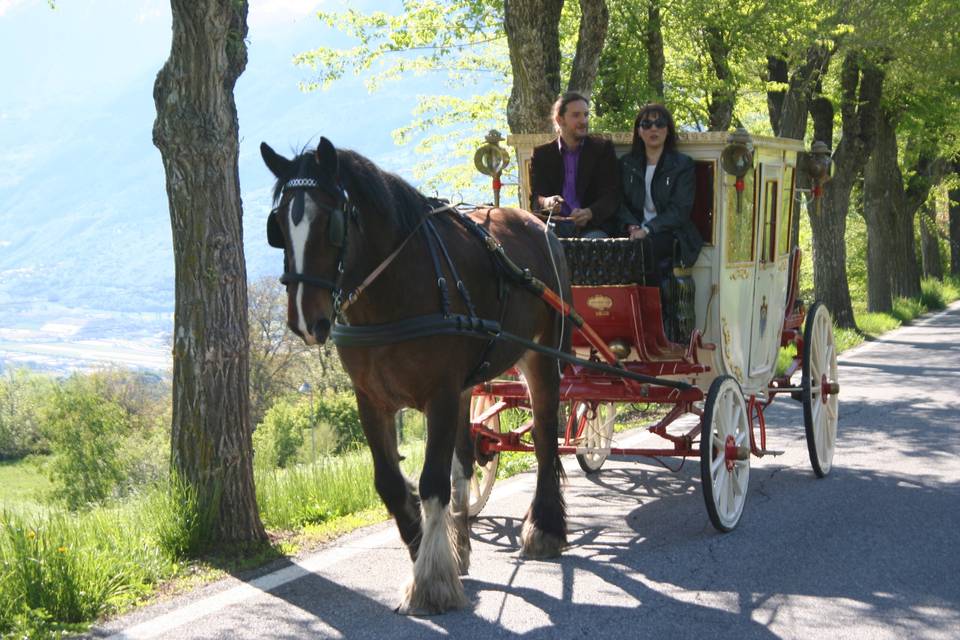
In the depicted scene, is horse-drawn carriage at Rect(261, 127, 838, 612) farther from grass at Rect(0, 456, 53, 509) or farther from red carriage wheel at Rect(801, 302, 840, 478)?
grass at Rect(0, 456, 53, 509)

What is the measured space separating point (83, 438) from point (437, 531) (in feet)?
162

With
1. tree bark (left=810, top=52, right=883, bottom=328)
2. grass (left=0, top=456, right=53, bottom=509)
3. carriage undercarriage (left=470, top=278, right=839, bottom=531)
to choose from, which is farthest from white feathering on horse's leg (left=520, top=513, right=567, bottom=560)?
grass (left=0, top=456, right=53, bottom=509)

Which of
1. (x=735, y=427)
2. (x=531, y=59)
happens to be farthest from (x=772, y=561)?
(x=531, y=59)

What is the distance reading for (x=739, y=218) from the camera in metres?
8.04

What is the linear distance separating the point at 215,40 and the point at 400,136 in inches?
820

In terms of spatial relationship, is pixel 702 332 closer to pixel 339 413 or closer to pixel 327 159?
pixel 327 159

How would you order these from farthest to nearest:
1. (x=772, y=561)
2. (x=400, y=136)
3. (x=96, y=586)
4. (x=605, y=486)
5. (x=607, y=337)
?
(x=400, y=136) → (x=605, y=486) → (x=607, y=337) → (x=772, y=561) → (x=96, y=586)

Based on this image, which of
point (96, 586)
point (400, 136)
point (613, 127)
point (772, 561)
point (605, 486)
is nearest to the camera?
point (96, 586)

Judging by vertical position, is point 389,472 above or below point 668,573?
above

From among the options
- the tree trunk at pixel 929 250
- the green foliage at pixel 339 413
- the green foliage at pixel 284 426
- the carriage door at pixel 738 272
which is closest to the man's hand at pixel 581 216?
the carriage door at pixel 738 272

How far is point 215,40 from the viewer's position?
6.71 metres

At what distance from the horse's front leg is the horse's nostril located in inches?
35.3

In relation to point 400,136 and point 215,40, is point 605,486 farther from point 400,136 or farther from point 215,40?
point 400,136

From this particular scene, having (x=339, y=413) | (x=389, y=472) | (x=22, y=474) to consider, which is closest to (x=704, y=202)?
(x=389, y=472)
